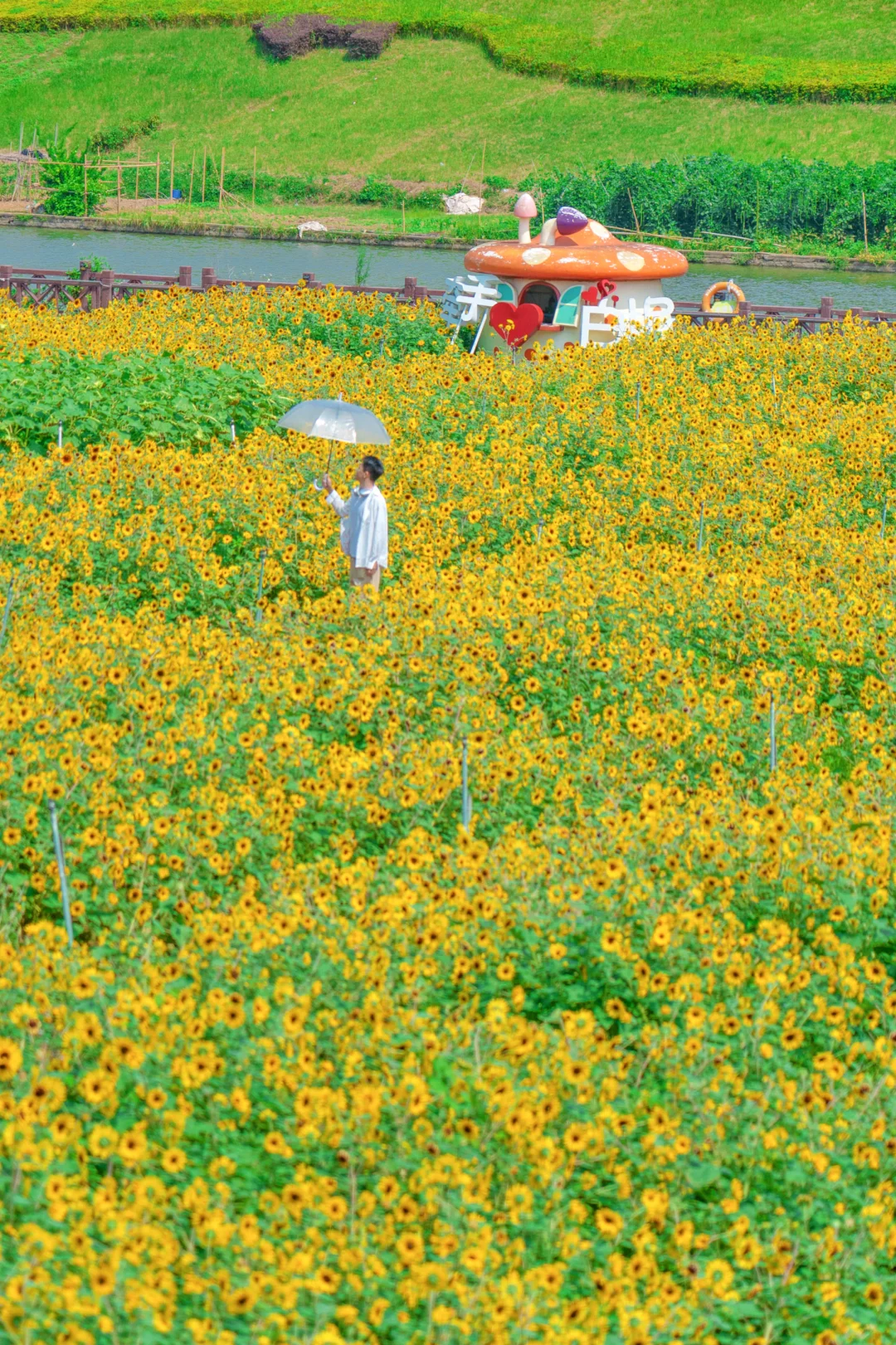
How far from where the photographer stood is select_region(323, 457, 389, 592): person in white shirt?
9398 mm

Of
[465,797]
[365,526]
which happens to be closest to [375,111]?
[365,526]

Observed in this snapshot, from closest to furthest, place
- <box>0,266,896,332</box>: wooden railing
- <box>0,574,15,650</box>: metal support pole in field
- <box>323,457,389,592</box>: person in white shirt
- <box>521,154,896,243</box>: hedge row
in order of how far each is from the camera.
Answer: <box>0,574,15,650</box>: metal support pole in field → <box>323,457,389,592</box>: person in white shirt → <box>0,266,896,332</box>: wooden railing → <box>521,154,896,243</box>: hedge row

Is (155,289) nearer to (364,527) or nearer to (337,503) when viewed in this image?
(337,503)

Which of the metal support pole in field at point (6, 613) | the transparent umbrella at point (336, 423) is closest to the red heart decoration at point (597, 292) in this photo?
the transparent umbrella at point (336, 423)

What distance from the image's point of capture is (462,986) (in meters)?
5.45

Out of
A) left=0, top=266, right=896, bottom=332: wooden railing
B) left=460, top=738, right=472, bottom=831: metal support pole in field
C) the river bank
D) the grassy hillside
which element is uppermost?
the grassy hillside

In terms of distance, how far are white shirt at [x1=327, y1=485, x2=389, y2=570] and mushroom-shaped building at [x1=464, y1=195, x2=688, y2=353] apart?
886cm

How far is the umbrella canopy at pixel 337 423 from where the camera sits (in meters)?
9.95

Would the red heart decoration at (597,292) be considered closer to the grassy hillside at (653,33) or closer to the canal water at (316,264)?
the canal water at (316,264)

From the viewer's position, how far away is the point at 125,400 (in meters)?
12.3

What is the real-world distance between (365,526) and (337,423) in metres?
0.95

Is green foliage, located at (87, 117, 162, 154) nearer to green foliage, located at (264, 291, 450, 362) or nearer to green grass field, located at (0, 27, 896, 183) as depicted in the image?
green grass field, located at (0, 27, 896, 183)

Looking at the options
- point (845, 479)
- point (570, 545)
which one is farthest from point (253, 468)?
point (845, 479)

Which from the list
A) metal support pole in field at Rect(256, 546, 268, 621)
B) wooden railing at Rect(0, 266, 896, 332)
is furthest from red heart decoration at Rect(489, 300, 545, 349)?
metal support pole in field at Rect(256, 546, 268, 621)
